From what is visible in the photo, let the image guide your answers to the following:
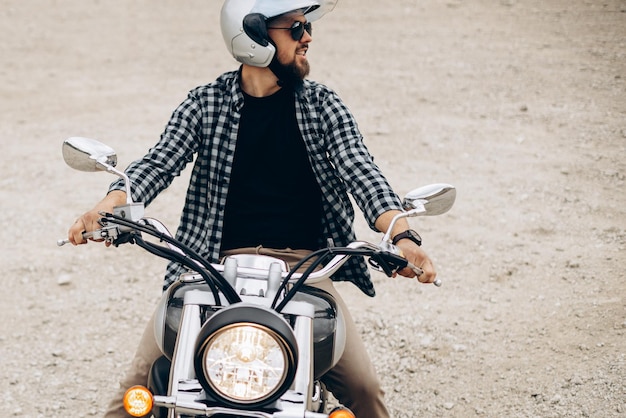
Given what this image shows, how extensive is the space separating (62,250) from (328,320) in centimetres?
400

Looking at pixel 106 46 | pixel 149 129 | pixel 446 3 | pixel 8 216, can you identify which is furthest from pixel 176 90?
pixel 446 3

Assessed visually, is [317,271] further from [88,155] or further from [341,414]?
[88,155]

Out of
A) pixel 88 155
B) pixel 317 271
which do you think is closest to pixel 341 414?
pixel 317 271

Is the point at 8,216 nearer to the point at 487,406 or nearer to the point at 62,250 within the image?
the point at 62,250

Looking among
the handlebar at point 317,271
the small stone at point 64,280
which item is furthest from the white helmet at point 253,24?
the small stone at point 64,280

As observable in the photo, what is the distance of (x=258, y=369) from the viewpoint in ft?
6.00

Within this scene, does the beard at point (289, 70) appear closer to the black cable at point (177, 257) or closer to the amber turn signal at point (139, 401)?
the black cable at point (177, 257)

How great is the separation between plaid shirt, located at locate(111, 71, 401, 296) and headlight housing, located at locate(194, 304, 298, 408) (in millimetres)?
1184

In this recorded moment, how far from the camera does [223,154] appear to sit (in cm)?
305

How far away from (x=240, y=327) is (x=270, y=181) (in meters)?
1.34

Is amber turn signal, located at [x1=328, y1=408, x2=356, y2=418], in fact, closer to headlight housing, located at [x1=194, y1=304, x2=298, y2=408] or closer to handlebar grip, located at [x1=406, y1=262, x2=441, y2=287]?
headlight housing, located at [x1=194, y1=304, x2=298, y2=408]

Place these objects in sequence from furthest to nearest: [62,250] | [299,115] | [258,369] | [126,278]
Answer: [62,250] < [126,278] < [299,115] < [258,369]

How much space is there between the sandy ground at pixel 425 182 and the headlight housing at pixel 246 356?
2.36 metres

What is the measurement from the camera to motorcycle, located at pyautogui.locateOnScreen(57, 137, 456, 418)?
1819mm
